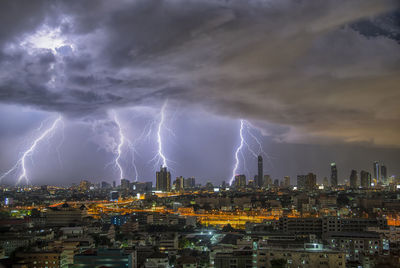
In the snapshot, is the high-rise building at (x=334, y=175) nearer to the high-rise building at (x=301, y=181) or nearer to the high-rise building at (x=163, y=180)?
the high-rise building at (x=301, y=181)

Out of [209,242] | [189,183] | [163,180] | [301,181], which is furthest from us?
[189,183]

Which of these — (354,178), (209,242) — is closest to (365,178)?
(354,178)

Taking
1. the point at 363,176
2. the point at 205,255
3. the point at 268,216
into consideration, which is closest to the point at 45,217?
the point at 268,216

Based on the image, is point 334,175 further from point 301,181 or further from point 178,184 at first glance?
point 178,184

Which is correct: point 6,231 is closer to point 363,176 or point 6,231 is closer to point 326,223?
point 326,223

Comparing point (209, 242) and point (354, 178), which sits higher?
point (354, 178)

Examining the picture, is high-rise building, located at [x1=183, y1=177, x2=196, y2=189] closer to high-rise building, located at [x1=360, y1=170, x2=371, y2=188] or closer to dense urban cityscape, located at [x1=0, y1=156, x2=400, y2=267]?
high-rise building, located at [x1=360, y1=170, x2=371, y2=188]

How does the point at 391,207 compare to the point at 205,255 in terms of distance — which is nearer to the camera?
the point at 205,255

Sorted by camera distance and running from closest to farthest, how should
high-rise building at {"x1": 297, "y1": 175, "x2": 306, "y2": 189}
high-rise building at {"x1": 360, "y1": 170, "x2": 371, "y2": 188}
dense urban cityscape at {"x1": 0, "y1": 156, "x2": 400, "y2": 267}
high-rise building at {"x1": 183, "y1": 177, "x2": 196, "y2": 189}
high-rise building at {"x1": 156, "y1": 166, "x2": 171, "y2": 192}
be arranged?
dense urban cityscape at {"x1": 0, "y1": 156, "x2": 400, "y2": 267}, high-rise building at {"x1": 360, "y1": 170, "x2": 371, "y2": 188}, high-rise building at {"x1": 297, "y1": 175, "x2": 306, "y2": 189}, high-rise building at {"x1": 156, "y1": 166, "x2": 171, "y2": 192}, high-rise building at {"x1": 183, "y1": 177, "x2": 196, "y2": 189}

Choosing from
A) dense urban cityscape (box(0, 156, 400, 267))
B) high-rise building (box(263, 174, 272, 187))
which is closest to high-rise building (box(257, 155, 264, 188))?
high-rise building (box(263, 174, 272, 187))
